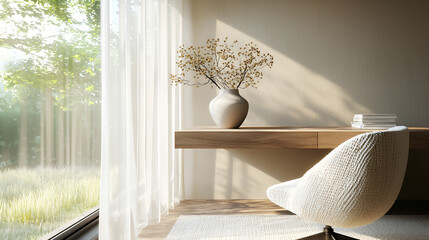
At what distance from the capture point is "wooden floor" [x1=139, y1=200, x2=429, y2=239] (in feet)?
9.95

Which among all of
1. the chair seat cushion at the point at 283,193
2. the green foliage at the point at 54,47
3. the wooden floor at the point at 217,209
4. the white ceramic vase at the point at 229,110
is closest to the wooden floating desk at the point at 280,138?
the white ceramic vase at the point at 229,110

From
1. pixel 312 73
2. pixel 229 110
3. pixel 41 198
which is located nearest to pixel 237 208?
pixel 229 110

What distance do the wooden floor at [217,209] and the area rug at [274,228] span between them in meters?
0.09

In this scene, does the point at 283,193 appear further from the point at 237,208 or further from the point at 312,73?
the point at 312,73

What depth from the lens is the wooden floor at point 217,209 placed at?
2811mm

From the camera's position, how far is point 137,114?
2.34 metres

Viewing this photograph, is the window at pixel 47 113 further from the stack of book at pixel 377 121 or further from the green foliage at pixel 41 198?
the stack of book at pixel 377 121

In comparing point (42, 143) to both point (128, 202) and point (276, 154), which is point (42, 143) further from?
point (276, 154)

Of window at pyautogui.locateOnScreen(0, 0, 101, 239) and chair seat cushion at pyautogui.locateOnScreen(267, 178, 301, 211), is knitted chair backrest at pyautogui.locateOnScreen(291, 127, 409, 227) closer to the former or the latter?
chair seat cushion at pyautogui.locateOnScreen(267, 178, 301, 211)

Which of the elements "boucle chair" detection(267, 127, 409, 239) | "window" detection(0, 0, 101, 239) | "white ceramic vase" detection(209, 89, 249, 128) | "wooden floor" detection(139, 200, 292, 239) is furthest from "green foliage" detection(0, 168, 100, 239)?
"boucle chair" detection(267, 127, 409, 239)

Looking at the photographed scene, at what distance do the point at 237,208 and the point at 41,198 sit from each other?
1.72 m

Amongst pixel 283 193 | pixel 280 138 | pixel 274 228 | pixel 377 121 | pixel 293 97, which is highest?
pixel 293 97

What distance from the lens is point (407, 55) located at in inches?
134

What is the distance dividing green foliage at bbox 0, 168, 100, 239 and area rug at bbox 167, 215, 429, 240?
61 centimetres
